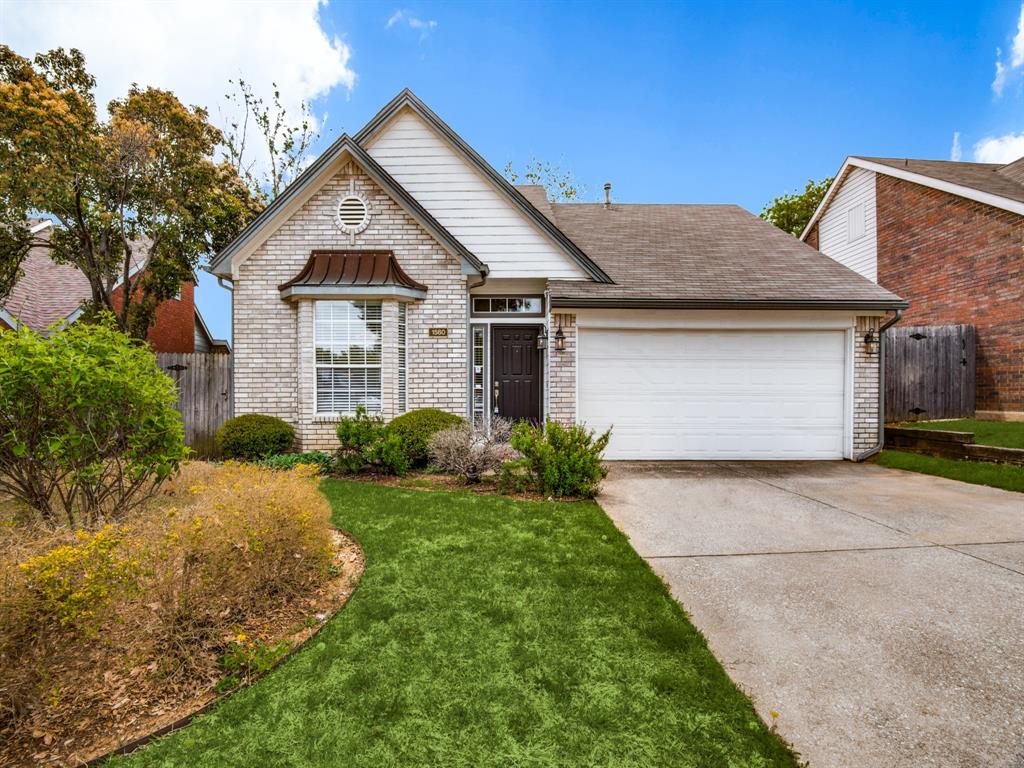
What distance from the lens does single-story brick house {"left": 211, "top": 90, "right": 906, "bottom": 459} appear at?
344 inches

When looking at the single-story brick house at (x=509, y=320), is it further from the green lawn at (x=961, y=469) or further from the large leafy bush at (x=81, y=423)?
the large leafy bush at (x=81, y=423)

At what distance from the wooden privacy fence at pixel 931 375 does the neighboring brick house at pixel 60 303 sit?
62.3 ft

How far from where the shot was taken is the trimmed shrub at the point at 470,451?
702 centimetres

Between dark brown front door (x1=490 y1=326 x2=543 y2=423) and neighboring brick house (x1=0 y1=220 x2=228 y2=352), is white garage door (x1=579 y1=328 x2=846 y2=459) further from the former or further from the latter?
neighboring brick house (x1=0 y1=220 x2=228 y2=352)

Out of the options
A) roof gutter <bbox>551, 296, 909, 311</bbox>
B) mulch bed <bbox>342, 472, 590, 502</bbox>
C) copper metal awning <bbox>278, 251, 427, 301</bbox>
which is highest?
copper metal awning <bbox>278, 251, 427, 301</bbox>

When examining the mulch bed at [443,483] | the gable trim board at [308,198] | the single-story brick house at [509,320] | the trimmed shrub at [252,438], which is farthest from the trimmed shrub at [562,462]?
the trimmed shrub at [252,438]

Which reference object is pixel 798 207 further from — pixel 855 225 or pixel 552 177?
pixel 552 177

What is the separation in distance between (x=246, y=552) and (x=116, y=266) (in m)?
13.3

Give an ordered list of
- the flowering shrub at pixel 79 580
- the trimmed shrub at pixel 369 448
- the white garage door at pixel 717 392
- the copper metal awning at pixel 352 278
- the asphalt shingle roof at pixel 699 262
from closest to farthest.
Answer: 1. the flowering shrub at pixel 79 580
2. the trimmed shrub at pixel 369 448
3. the copper metal awning at pixel 352 278
4. the asphalt shingle roof at pixel 699 262
5. the white garage door at pixel 717 392

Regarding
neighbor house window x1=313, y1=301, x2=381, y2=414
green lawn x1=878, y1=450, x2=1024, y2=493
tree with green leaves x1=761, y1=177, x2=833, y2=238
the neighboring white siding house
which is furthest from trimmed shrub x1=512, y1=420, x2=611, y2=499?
tree with green leaves x1=761, y1=177, x2=833, y2=238

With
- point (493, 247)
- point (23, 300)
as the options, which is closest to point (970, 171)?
point (493, 247)

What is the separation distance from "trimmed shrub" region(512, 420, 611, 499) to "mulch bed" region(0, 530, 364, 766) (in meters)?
4.19

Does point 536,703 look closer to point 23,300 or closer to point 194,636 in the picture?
point 194,636

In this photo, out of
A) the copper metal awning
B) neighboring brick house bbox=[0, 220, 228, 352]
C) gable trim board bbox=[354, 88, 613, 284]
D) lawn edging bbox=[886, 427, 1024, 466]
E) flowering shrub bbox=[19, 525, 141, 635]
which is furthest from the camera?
neighboring brick house bbox=[0, 220, 228, 352]
